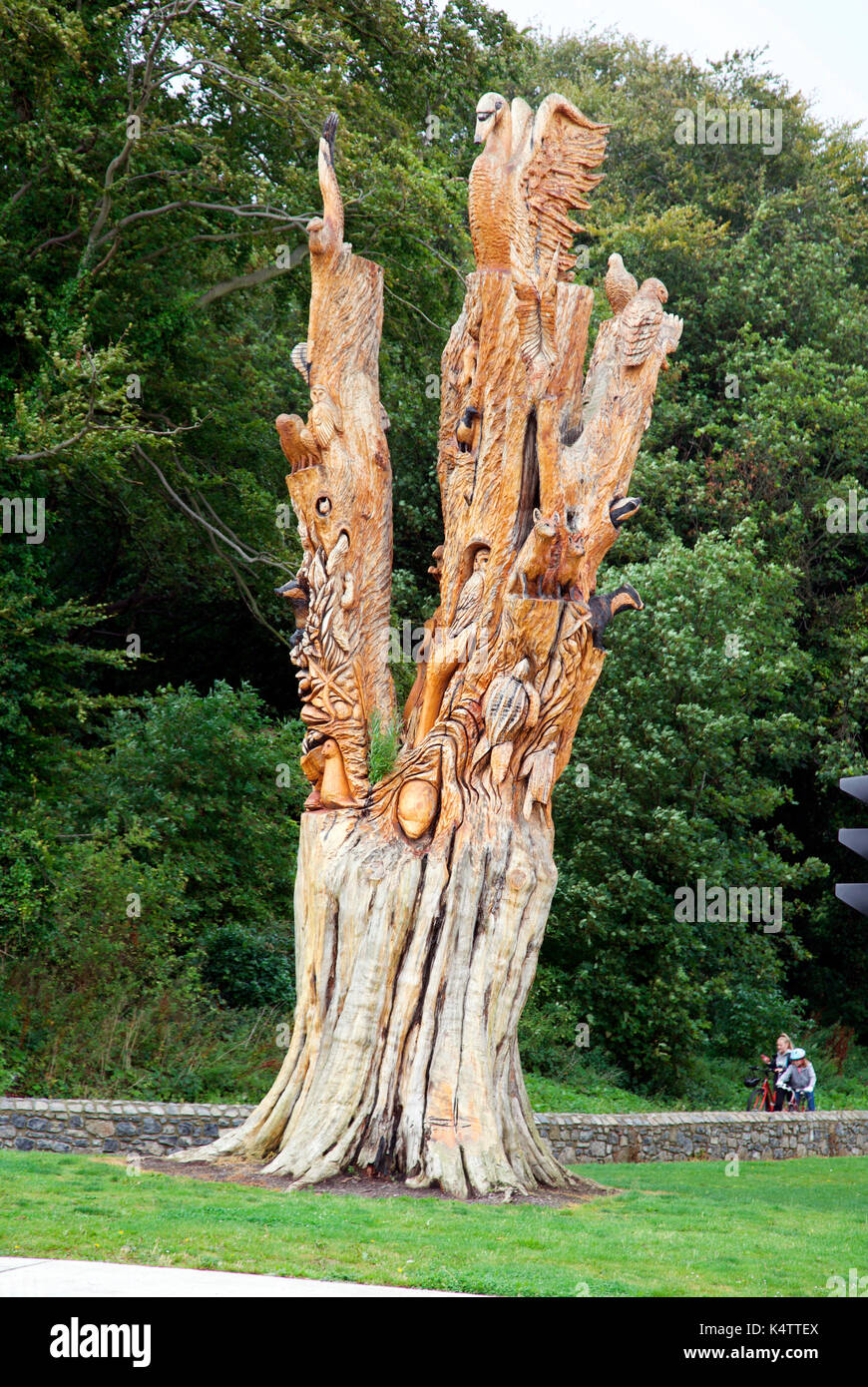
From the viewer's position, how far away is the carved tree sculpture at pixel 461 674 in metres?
10.7

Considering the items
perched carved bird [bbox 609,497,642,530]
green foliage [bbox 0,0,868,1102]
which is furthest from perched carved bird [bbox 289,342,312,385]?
green foliage [bbox 0,0,868,1102]

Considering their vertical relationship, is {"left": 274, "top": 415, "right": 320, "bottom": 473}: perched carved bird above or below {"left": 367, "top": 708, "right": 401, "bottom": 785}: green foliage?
above

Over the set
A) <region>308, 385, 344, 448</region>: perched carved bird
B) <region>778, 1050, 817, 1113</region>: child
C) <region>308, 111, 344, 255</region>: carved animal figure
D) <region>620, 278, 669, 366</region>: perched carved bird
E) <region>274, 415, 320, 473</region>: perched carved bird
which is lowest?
<region>778, 1050, 817, 1113</region>: child

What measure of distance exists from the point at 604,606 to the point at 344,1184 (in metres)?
5.10

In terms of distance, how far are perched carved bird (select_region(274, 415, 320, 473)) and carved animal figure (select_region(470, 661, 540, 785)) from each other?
2.58 metres

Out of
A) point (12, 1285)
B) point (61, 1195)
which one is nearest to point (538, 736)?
point (61, 1195)

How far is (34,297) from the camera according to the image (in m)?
18.8

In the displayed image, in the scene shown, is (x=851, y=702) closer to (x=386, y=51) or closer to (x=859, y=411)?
(x=859, y=411)

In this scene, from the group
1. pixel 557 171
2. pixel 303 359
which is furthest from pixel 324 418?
pixel 557 171

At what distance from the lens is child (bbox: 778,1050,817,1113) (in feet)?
68.3

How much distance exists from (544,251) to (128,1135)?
29.2 ft

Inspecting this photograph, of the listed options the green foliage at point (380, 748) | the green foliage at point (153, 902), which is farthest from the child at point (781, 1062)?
the green foliage at point (380, 748)

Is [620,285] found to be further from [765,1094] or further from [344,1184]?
[765,1094]

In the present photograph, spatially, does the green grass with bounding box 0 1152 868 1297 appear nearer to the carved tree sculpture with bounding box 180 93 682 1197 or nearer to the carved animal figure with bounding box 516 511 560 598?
the carved tree sculpture with bounding box 180 93 682 1197
